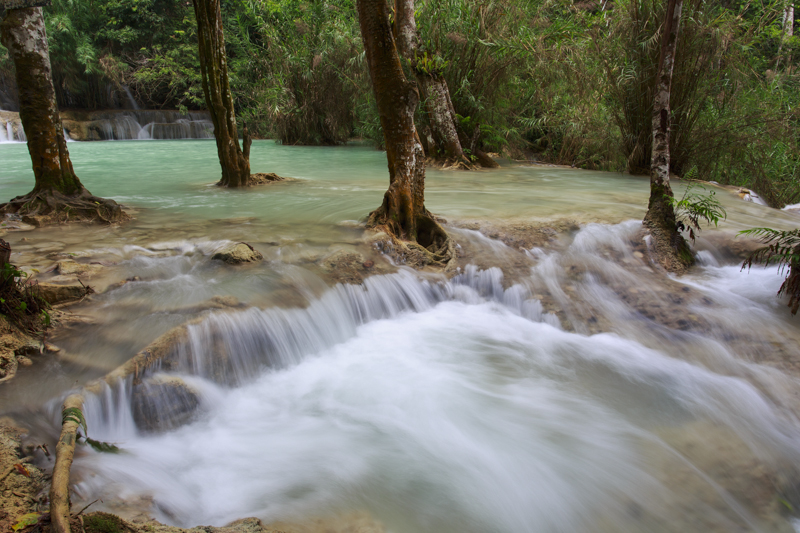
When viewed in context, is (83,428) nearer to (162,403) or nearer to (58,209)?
(162,403)

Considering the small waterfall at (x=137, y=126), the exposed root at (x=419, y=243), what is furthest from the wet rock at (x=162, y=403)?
the small waterfall at (x=137, y=126)

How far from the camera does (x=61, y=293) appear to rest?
3.10m

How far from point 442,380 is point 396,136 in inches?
95.0

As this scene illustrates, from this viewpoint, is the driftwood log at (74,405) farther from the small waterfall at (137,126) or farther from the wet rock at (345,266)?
the small waterfall at (137,126)

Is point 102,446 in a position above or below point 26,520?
below

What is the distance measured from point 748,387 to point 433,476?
7.03ft

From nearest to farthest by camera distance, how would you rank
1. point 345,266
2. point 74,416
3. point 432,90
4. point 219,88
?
point 74,416 → point 345,266 → point 219,88 → point 432,90

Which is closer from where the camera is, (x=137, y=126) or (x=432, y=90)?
(x=432, y=90)

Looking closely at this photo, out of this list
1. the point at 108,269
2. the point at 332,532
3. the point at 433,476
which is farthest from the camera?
the point at 108,269

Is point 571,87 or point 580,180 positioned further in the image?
point 571,87

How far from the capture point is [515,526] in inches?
86.0

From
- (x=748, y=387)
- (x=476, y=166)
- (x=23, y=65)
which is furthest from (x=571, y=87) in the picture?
(x=23, y=65)

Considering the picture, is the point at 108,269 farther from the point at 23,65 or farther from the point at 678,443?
the point at 678,443

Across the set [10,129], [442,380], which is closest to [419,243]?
[442,380]
